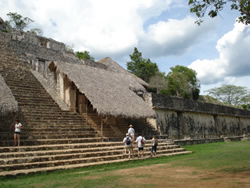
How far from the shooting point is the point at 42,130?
9.30 metres

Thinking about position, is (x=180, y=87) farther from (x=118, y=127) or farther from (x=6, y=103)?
(x=6, y=103)

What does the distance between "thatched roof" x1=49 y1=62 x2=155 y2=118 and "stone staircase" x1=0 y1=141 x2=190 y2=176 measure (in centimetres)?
202

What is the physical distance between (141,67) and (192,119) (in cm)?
1623

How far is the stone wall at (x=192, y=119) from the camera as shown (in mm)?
15045

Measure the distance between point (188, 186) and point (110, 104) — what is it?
735 centimetres

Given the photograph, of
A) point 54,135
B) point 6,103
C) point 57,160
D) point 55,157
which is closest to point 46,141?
point 54,135

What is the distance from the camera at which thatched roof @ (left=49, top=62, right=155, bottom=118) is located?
436 inches

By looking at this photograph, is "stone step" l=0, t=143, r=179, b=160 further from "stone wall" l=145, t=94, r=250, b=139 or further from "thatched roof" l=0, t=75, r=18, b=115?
"stone wall" l=145, t=94, r=250, b=139

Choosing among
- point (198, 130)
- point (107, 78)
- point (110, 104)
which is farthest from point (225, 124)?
point (110, 104)

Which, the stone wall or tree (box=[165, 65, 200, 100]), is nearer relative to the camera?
the stone wall

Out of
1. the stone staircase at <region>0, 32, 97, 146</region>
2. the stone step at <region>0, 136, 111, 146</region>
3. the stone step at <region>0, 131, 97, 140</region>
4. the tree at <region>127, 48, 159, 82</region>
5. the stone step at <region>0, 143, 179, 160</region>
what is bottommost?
the stone step at <region>0, 143, 179, 160</region>

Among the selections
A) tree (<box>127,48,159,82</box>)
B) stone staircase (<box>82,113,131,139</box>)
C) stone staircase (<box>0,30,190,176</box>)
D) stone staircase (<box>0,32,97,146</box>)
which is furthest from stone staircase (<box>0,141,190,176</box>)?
tree (<box>127,48,159,82</box>)

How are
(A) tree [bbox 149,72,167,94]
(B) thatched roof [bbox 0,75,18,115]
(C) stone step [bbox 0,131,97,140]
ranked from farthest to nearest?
(A) tree [bbox 149,72,167,94] → (C) stone step [bbox 0,131,97,140] → (B) thatched roof [bbox 0,75,18,115]

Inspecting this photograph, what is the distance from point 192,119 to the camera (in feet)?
58.7
